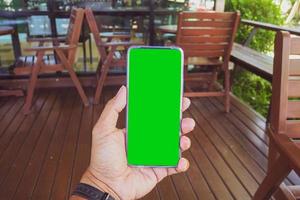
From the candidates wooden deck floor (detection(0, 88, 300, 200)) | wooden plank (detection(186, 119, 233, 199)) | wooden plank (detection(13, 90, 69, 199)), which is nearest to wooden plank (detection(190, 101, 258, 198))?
wooden deck floor (detection(0, 88, 300, 200))

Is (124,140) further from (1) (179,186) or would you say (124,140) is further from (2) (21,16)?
(2) (21,16)

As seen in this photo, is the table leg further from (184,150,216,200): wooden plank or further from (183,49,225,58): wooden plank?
(184,150,216,200): wooden plank

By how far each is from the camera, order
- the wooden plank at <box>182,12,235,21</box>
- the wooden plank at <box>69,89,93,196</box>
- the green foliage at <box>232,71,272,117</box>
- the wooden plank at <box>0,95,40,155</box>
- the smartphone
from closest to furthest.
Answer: the smartphone → the wooden plank at <box>69,89,93,196</box> → the wooden plank at <box>0,95,40,155</box> → the wooden plank at <box>182,12,235,21</box> → the green foliage at <box>232,71,272,117</box>

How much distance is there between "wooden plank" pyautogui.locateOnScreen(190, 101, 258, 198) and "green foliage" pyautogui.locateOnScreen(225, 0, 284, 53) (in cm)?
202

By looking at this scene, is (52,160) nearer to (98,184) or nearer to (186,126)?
(98,184)

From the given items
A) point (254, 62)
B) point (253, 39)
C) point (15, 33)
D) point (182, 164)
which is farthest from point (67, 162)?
point (253, 39)

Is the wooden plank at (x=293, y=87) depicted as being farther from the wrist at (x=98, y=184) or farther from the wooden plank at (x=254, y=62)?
the wooden plank at (x=254, y=62)

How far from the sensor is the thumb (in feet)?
2.40

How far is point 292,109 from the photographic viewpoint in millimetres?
1071

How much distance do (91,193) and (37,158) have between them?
4.62ft

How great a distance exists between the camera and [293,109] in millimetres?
1072

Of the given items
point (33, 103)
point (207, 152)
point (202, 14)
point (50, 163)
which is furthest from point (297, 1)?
point (50, 163)

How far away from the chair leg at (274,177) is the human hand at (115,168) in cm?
42

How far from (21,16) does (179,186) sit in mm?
2559
